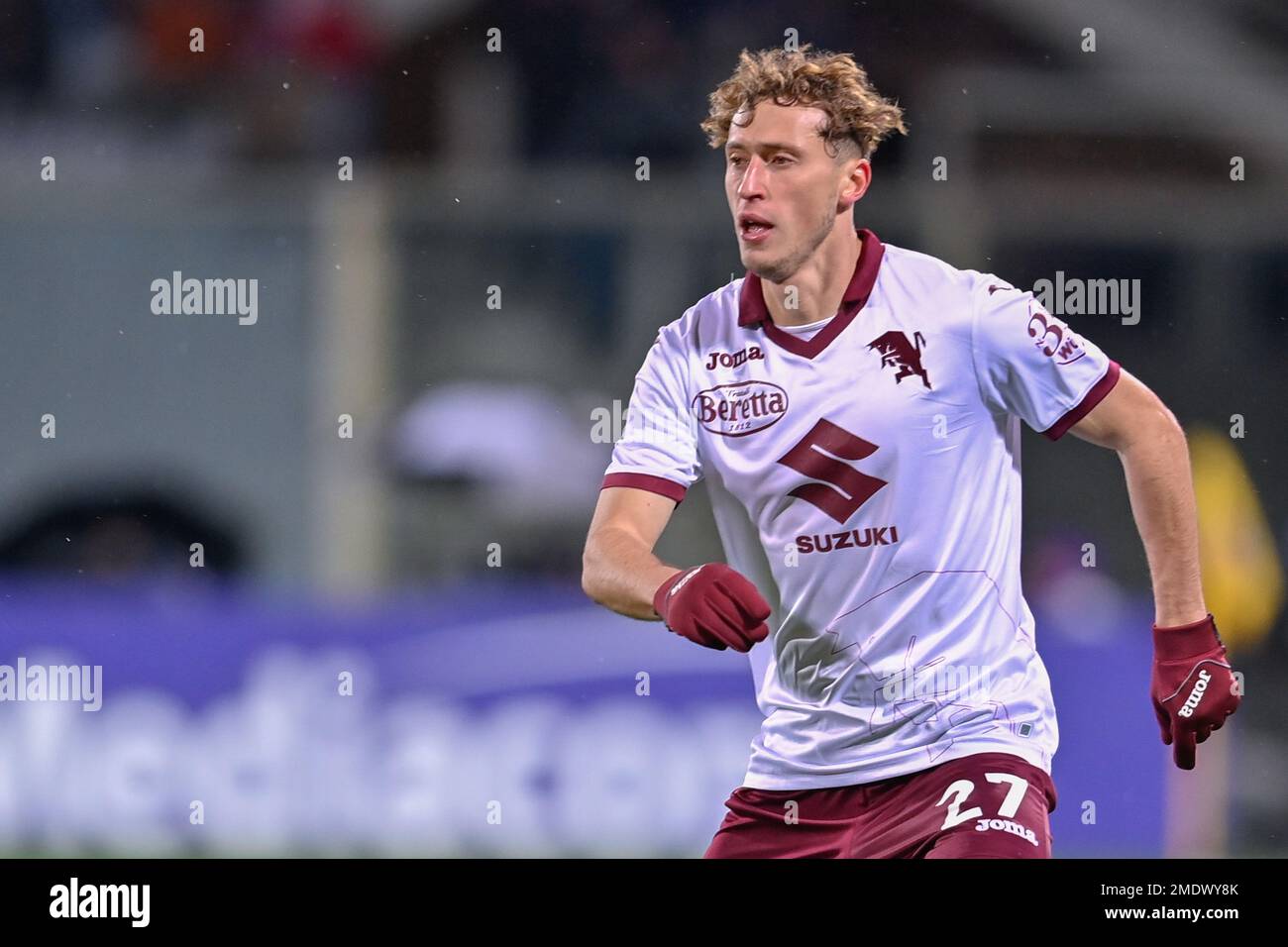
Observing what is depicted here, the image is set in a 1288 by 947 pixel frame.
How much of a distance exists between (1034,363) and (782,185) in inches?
30.0

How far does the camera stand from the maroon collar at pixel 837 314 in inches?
170

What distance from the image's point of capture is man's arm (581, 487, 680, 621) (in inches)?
160

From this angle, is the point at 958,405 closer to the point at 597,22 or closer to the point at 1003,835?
the point at 1003,835

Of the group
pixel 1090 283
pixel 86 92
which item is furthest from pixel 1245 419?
pixel 86 92

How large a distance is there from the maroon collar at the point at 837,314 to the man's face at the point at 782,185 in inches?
2.5

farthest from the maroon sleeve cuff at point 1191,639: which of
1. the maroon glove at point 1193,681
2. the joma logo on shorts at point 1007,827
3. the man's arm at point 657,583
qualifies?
the man's arm at point 657,583

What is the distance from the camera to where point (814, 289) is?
4.37 meters

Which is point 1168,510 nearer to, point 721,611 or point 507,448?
point 721,611

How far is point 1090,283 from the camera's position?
8586mm

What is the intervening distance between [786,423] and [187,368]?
5.72 m

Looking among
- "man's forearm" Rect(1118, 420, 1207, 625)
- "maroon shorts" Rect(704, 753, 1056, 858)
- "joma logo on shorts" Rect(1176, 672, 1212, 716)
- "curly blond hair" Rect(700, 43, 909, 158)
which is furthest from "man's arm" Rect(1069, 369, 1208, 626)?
"curly blond hair" Rect(700, 43, 909, 158)

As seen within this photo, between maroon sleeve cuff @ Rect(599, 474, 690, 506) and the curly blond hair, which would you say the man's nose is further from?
maroon sleeve cuff @ Rect(599, 474, 690, 506)

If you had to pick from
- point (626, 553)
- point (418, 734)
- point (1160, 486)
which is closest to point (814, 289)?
point (626, 553)

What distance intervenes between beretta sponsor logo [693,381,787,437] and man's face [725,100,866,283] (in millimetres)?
285
